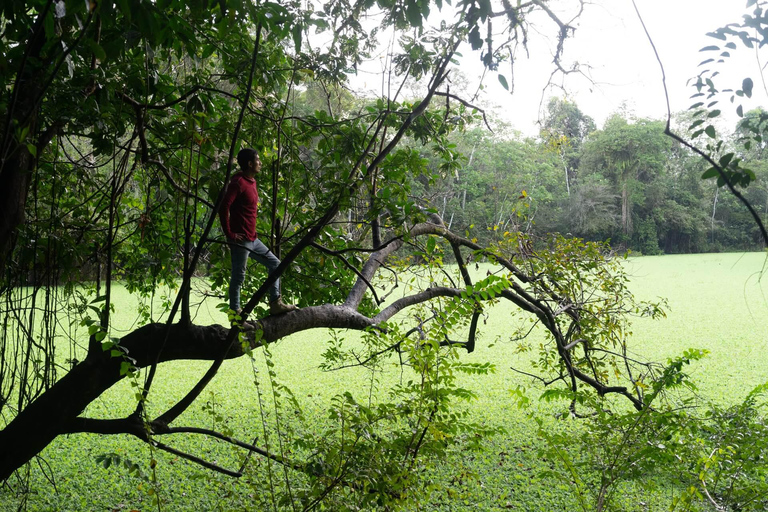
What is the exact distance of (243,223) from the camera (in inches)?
76.7

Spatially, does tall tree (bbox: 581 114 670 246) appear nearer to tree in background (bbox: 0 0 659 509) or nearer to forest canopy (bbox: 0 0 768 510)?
forest canopy (bbox: 0 0 768 510)

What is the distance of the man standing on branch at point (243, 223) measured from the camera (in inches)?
72.8

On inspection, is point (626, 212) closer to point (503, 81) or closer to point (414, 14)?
point (503, 81)

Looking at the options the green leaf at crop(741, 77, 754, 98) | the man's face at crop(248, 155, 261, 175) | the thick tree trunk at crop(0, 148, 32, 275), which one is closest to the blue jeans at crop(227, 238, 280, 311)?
the man's face at crop(248, 155, 261, 175)

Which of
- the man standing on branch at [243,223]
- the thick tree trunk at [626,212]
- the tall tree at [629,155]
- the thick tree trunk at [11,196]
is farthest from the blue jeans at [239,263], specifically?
the thick tree trunk at [626,212]

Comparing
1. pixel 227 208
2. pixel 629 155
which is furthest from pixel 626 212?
pixel 227 208

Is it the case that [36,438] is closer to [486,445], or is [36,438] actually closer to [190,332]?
[190,332]

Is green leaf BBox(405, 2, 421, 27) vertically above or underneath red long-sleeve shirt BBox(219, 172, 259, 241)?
above

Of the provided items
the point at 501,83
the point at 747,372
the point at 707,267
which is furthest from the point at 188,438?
the point at 707,267

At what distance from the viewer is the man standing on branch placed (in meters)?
1.85

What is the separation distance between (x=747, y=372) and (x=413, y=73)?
579cm

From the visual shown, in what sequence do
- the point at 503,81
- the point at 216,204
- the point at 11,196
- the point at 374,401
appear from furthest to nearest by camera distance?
the point at 374,401 < the point at 11,196 < the point at 503,81 < the point at 216,204

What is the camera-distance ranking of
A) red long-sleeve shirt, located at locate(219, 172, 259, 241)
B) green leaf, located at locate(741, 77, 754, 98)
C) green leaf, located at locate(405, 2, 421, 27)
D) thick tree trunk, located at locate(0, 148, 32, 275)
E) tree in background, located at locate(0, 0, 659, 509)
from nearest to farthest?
green leaf, located at locate(741, 77, 754, 98), green leaf, located at locate(405, 2, 421, 27), tree in background, located at locate(0, 0, 659, 509), thick tree trunk, located at locate(0, 148, 32, 275), red long-sleeve shirt, located at locate(219, 172, 259, 241)

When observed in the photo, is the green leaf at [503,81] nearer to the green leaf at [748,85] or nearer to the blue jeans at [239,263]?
→ the green leaf at [748,85]
